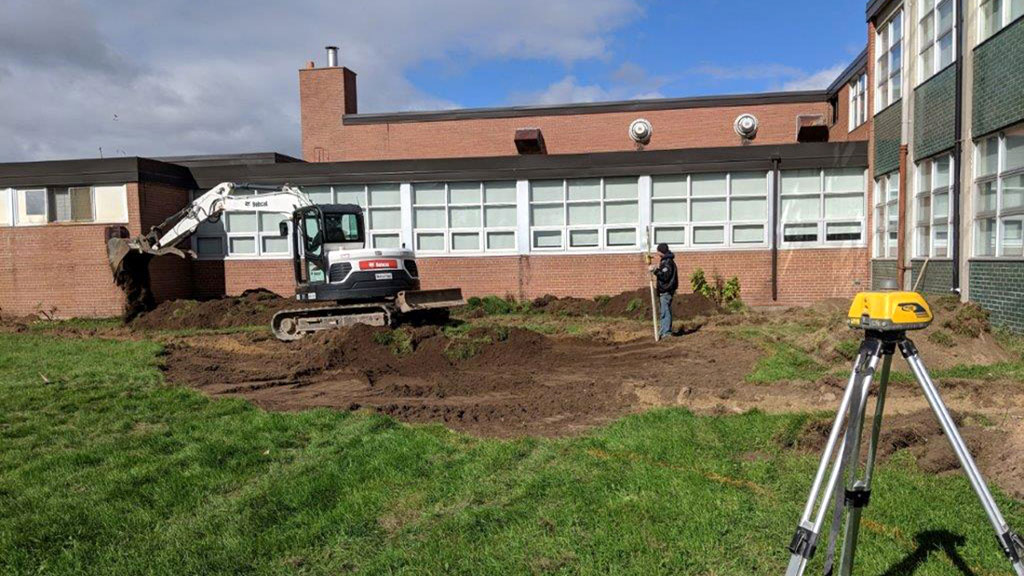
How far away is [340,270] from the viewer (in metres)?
14.2

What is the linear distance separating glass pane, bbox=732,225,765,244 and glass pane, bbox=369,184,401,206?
31.3 feet

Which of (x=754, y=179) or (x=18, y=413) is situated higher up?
(x=754, y=179)

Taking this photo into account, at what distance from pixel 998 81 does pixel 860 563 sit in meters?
11.6

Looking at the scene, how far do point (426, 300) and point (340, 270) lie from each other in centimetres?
185

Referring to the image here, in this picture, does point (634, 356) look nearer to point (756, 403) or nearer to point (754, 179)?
point (756, 403)

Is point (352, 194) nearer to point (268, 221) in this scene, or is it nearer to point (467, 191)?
point (268, 221)

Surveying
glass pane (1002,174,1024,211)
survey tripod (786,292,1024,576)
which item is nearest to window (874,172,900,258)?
glass pane (1002,174,1024,211)

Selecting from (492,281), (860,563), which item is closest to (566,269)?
(492,281)

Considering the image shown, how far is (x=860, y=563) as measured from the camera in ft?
13.1

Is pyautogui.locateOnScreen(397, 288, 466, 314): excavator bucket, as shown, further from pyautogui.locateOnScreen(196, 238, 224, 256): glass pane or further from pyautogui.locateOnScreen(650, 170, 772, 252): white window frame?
pyautogui.locateOnScreen(196, 238, 224, 256): glass pane

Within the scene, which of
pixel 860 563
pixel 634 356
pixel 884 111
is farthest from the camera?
pixel 884 111

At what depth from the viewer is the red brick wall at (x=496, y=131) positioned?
1083 inches

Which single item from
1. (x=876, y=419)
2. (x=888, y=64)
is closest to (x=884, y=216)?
(x=888, y=64)

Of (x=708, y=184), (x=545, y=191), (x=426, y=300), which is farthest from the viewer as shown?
(x=545, y=191)
